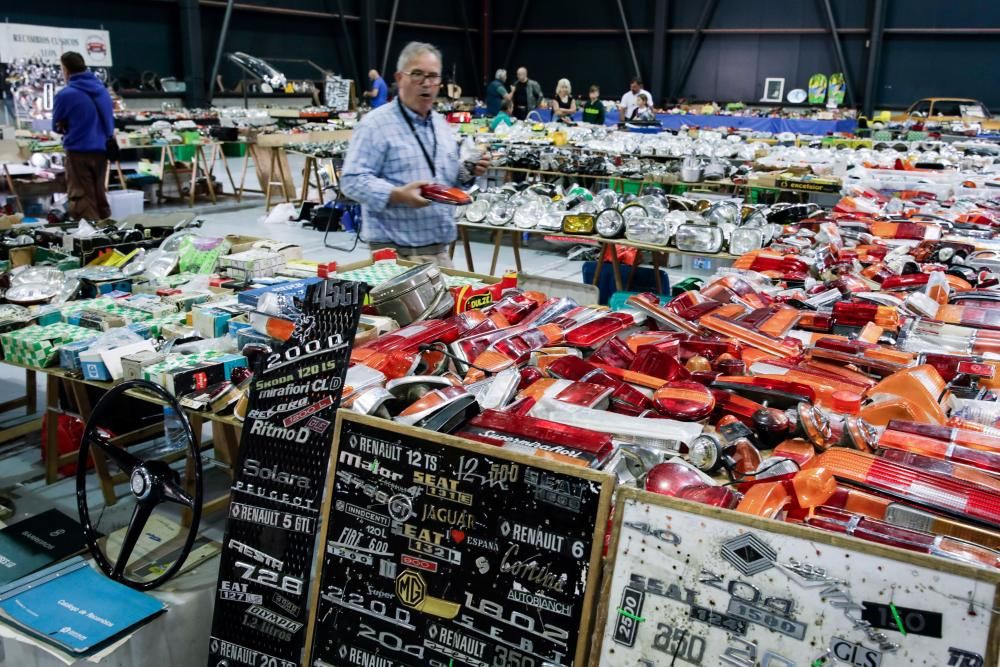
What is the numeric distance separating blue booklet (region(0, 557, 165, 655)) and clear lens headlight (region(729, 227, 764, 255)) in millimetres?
3490

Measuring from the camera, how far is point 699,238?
4723 mm

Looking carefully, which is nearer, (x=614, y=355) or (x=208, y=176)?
(x=614, y=355)

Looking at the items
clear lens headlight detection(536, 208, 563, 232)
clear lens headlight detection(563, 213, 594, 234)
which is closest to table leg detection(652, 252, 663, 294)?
clear lens headlight detection(563, 213, 594, 234)

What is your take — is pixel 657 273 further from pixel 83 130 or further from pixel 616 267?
pixel 83 130

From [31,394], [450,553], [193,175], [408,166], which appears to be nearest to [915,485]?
[450,553]

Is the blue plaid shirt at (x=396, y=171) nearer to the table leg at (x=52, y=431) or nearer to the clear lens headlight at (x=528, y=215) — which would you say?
the table leg at (x=52, y=431)

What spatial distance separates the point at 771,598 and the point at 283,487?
1.09 metres

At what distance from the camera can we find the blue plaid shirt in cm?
353

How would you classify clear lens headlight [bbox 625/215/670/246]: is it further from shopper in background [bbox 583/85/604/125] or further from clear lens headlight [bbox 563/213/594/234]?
shopper in background [bbox 583/85/604/125]

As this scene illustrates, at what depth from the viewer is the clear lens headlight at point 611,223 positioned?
5.08 metres

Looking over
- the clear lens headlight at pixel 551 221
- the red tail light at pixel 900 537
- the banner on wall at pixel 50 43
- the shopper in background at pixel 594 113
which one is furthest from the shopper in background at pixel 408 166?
the banner on wall at pixel 50 43

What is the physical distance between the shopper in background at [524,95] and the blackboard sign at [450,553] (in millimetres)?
11940

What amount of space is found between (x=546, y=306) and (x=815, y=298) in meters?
1.09

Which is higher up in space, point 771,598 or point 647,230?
point 647,230
